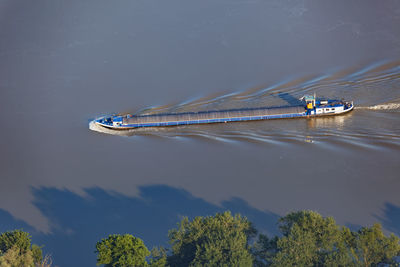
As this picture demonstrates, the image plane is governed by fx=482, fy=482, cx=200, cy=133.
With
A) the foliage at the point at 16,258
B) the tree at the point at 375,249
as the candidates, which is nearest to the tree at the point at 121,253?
the foliage at the point at 16,258

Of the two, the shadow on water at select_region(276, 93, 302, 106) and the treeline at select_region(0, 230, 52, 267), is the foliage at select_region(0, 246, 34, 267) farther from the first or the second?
the shadow on water at select_region(276, 93, 302, 106)

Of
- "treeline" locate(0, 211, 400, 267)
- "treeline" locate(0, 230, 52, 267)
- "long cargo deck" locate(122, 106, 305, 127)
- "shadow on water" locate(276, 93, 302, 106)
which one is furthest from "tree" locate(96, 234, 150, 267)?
"shadow on water" locate(276, 93, 302, 106)

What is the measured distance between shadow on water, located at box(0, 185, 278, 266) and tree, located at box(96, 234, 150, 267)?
475 cm

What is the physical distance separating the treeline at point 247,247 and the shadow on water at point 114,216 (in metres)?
4.18

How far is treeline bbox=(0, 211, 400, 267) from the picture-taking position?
76.3 ft

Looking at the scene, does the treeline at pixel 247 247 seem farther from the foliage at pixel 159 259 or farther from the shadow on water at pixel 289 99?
the shadow on water at pixel 289 99

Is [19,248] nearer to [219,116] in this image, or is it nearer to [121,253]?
[121,253]

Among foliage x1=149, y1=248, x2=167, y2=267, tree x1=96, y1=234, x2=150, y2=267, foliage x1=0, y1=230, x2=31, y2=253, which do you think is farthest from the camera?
foliage x1=0, y1=230, x2=31, y2=253

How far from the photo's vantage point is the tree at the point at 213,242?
2333 centimetres

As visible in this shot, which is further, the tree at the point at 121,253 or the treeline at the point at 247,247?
the tree at the point at 121,253

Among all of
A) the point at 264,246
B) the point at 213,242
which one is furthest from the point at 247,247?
the point at 213,242

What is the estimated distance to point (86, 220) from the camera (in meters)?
32.2

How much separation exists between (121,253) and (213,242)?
4.77 meters

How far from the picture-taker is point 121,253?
24.6 meters
